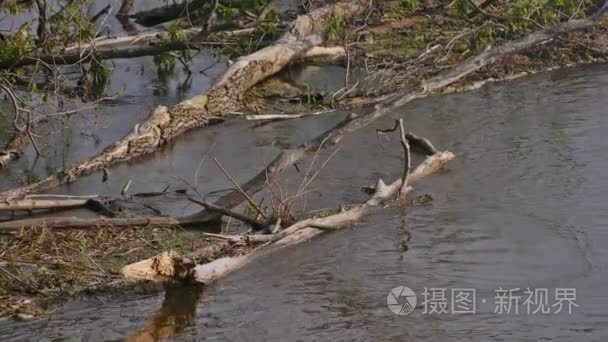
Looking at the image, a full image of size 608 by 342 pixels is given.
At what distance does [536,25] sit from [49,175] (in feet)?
21.2

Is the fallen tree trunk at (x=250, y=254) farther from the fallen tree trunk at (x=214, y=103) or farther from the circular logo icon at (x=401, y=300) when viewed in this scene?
the fallen tree trunk at (x=214, y=103)

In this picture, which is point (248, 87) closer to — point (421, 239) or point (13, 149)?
point (13, 149)

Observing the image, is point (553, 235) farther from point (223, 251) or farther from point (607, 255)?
point (223, 251)

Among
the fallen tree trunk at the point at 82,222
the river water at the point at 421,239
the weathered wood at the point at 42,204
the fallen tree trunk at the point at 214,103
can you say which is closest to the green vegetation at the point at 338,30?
the fallen tree trunk at the point at 214,103

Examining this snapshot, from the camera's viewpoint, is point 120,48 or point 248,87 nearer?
point 120,48

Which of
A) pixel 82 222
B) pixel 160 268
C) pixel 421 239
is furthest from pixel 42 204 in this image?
pixel 421 239

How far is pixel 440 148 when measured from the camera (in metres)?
11.3

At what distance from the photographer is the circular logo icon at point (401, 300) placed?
7449 millimetres

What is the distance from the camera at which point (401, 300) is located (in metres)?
7.60

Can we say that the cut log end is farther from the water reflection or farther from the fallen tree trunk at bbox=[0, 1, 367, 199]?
the fallen tree trunk at bbox=[0, 1, 367, 199]

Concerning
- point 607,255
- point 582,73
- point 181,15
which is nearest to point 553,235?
point 607,255

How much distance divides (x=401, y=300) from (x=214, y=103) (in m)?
5.68

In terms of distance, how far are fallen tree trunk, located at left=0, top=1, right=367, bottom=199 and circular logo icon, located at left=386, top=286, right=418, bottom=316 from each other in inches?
134

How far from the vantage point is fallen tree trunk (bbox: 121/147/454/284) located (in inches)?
298
